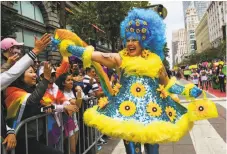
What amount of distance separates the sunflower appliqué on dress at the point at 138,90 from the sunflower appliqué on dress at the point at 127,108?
11 cm

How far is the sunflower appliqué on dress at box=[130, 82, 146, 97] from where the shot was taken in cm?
292

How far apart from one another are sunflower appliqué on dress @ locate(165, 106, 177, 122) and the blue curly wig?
1.96 feet

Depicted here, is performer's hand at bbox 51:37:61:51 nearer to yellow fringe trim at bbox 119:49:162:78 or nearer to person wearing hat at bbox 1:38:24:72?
person wearing hat at bbox 1:38:24:72

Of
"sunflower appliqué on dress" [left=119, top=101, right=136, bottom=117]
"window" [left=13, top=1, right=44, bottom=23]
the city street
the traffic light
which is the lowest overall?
the city street

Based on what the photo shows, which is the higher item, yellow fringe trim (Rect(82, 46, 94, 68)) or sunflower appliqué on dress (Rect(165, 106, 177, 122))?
yellow fringe trim (Rect(82, 46, 94, 68))

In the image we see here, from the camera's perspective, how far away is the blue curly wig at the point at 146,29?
316cm

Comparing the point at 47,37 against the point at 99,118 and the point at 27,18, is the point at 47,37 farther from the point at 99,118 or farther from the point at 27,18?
the point at 27,18

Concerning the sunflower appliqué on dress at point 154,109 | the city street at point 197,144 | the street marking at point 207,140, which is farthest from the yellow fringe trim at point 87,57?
the street marking at point 207,140

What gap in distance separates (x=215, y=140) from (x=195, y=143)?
0.43 m

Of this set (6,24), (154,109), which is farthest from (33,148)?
(6,24)

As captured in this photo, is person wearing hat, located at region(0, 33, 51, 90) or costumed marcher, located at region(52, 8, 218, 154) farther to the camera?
costumed marcher, located at region(52, 8, 218, 154)

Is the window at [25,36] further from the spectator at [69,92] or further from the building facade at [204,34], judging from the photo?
the building facade at [204,34]

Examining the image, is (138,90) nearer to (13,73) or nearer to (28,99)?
(28,99)

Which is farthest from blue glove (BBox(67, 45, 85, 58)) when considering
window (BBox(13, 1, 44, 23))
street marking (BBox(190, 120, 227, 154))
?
window (BBox(13, 1, 44, 23))
